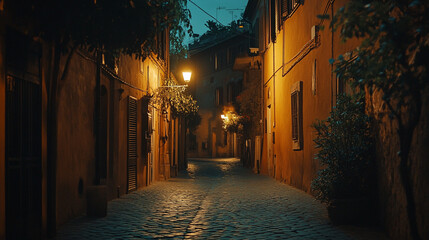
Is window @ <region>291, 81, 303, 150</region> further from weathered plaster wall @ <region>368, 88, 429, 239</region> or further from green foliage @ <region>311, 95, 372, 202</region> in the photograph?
weathered plaster wall @ <region>368, 88, 429, 239</region>

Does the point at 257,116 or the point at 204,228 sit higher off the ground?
the point at 257,116

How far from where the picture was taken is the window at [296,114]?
13.1m

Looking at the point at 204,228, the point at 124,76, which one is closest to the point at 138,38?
the point at 204,228

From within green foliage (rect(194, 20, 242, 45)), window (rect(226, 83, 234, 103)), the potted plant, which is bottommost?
the potted plant

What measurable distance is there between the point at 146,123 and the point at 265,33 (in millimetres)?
7832

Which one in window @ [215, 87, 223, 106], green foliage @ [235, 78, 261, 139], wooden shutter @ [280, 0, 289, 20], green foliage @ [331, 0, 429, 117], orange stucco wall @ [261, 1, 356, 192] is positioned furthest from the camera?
window @ [215, 87, 223, 106]

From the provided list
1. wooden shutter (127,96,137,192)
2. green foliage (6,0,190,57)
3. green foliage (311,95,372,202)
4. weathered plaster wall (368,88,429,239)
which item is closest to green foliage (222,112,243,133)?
wooden shutter (127,96,137,192)

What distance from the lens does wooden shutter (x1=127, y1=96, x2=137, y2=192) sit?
1322 centimetres

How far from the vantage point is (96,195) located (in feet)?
27.7

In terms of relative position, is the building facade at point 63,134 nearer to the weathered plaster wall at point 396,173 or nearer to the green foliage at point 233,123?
the weathered plaster wall at point 396,173

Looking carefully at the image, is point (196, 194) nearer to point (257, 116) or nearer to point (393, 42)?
point (393, 42)

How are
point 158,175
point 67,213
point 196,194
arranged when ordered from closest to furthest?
point 67,213 < point 196,194 < point 158,175

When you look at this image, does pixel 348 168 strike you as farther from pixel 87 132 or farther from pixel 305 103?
pixel 305 103

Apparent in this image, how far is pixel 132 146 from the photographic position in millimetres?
13719
